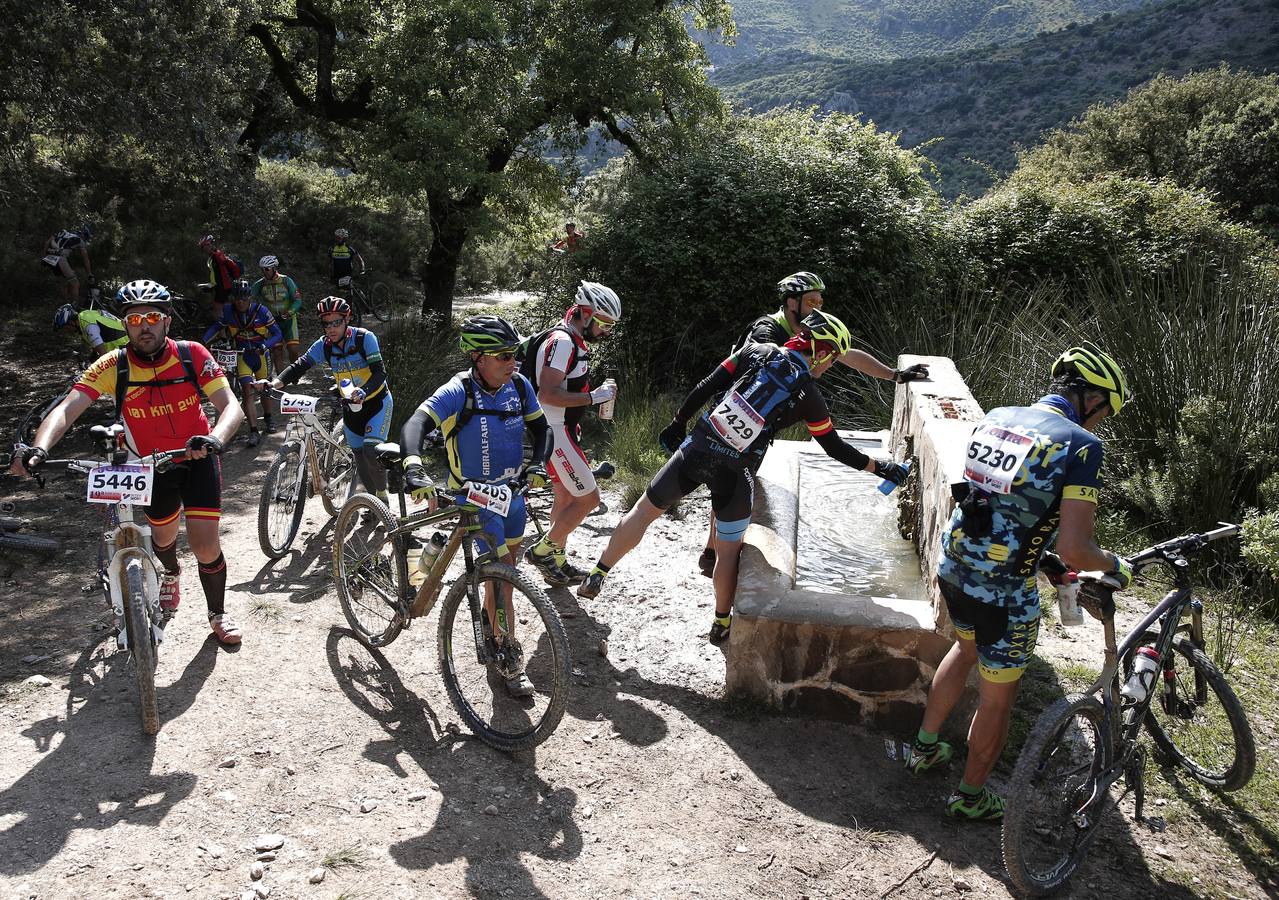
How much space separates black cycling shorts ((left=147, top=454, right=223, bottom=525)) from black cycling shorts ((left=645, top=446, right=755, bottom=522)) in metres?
2.38

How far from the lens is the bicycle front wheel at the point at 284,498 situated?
621cm

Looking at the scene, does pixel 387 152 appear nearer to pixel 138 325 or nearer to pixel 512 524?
pixel 138 325

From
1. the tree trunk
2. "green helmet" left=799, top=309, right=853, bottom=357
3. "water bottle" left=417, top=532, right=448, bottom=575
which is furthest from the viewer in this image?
the tree trunk

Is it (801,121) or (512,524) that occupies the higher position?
(801,121)

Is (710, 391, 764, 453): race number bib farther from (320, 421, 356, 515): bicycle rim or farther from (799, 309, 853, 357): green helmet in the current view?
(320, 421, 356, 515): bicycle rim

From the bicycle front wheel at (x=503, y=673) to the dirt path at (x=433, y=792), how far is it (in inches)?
5.7

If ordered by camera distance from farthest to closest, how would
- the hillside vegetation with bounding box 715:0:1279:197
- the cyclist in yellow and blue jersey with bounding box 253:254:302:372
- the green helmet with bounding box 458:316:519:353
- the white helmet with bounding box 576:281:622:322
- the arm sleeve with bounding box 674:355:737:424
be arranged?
1. the hillside vegetation with bounding box 715:0:1279:197
2. the cyclist in yellow and blue jersey with bounding box 253:254:302:372
3. the white helmet with bounding box 576:281:622:322
4. the arm sleeve with bounding box 674:355:737:424
5. the green helmet with bounding box 458:316:519:353

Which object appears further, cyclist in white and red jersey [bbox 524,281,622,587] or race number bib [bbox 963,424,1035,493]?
cyclist in white and red jersey [bbox 524,281,622,587]

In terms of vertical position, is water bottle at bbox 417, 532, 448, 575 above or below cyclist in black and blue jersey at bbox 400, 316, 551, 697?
below

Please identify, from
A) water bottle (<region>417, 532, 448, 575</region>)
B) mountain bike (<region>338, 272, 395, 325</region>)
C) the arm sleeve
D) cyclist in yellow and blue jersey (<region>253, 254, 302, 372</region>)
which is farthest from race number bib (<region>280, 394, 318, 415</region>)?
mountain bike (<region>338, 272, 395, 325</region>)

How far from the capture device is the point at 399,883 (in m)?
3.25

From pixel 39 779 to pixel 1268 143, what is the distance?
1329 inches

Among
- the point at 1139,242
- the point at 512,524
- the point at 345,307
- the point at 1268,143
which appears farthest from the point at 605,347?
the point at 1268,143

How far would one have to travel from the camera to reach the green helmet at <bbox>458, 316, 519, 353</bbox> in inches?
164
